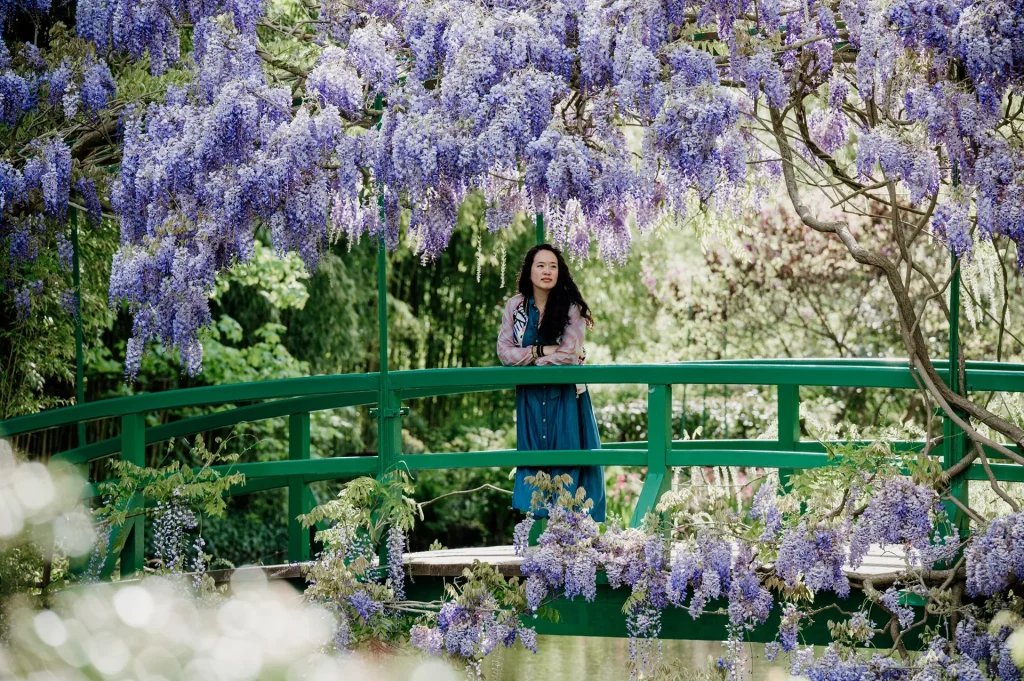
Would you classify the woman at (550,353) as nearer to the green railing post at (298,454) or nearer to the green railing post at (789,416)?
the green railing post at (789,416)

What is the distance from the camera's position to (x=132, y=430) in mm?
6086

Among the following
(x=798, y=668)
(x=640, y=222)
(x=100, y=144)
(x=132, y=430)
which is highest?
(x=100, y=144)

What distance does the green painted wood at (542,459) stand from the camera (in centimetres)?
546

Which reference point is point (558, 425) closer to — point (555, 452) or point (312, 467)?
point (555, 452)

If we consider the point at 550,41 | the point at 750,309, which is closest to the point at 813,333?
the point at 750,309

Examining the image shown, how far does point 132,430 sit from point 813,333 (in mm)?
7246

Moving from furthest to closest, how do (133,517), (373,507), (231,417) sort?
(231,417)
(133,517)
(373,507)

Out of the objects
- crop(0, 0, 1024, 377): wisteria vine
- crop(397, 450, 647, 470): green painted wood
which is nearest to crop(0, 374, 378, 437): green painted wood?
crop(0, 0, 1024, 377): wisteria vine

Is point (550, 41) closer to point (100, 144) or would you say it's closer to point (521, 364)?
→ point (521, 364)

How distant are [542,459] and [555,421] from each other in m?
0.26

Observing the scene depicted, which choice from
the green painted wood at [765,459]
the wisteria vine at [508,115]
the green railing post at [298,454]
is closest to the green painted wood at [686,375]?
the green painted wood at [765,459]

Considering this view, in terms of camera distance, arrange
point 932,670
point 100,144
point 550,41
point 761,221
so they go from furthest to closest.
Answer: point 761,221 < point 100,144 < point 550,41 < point 932,670

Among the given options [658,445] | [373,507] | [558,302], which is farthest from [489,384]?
[658,445]

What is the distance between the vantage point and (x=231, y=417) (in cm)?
659
